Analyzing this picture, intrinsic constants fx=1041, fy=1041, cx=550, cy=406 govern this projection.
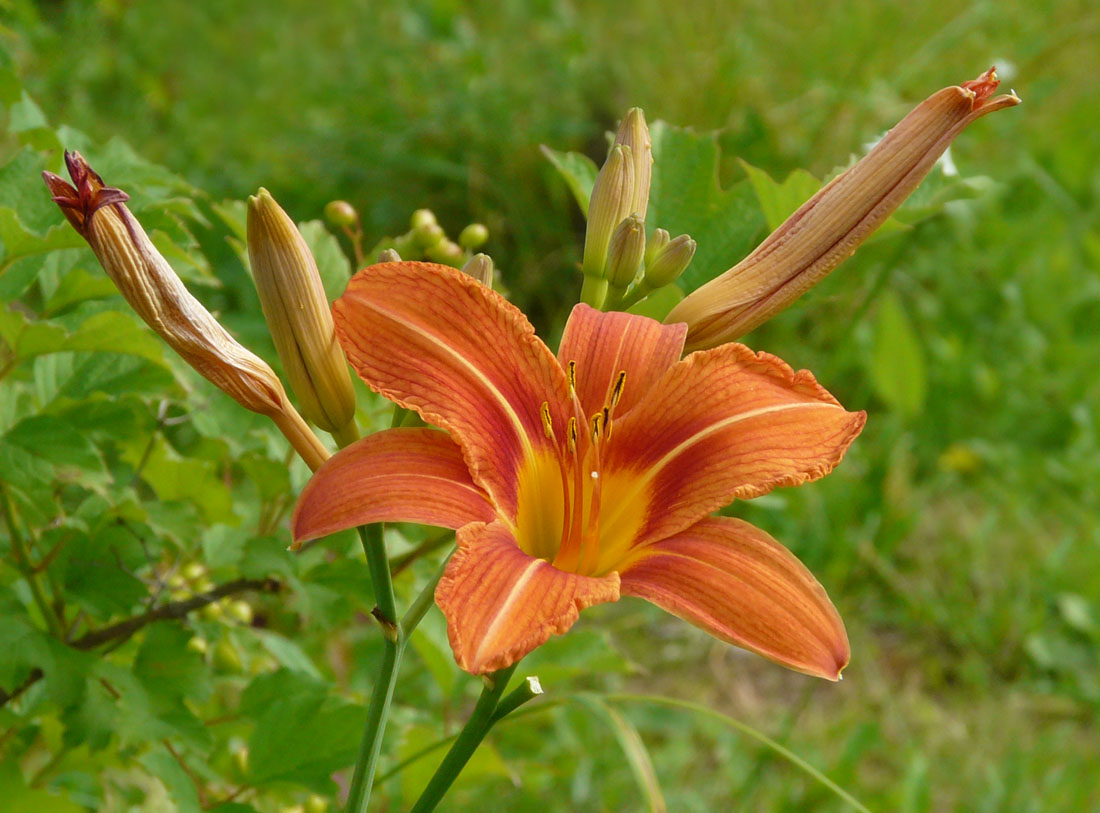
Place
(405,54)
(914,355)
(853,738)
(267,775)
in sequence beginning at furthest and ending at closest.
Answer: (405,54)
(914,355)
(853,738)
(267,775)

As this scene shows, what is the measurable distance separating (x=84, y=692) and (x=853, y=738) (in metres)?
2.04

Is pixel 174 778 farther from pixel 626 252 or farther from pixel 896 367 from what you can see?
pixel 896 367

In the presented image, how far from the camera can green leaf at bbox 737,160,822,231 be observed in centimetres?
125

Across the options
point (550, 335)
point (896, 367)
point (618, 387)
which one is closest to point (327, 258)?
point (618, 387)

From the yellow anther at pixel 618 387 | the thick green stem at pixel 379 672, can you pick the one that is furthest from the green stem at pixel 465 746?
the yellow anther at pixel 618 387

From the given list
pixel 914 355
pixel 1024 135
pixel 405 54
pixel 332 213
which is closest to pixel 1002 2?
pixel 1024 135

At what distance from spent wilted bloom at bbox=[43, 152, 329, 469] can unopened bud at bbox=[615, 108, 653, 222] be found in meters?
0.43

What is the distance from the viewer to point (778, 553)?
0.92 metres

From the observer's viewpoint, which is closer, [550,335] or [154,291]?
[154,291]

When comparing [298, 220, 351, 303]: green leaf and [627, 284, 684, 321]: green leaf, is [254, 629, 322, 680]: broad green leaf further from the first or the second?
[627, 284, 684, 321]: green leaf

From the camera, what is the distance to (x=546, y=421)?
1.03 metres

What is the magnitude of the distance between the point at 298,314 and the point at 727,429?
418mm

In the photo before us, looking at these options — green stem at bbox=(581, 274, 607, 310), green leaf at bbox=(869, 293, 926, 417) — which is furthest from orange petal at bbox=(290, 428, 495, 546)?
green leaf at bbox=(869, 293, 926, 417)

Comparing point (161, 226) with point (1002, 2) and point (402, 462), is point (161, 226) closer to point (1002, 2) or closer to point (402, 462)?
point (402, 462)
